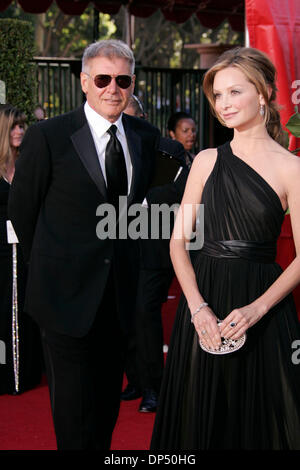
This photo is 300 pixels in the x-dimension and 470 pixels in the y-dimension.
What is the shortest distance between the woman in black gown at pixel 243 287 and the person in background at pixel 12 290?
8.80 feet

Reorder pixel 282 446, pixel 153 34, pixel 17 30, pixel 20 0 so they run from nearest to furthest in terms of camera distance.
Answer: pixel 282 446 → pixel 17 30 → pixel 20 0 → pixel 153 34

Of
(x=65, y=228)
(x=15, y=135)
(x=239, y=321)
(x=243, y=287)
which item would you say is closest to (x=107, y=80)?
(x=65, y=228)

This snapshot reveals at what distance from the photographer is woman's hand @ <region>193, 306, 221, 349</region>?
295 cm

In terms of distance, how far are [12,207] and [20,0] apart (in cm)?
728

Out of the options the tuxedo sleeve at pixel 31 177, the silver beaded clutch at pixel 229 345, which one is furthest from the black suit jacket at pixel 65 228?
the silver beaded clutch at pixel 229 345

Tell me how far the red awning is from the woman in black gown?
6.96 meters

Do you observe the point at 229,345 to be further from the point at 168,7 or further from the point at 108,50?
the point at 168,7

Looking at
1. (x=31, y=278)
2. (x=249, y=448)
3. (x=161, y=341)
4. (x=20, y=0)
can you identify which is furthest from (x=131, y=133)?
(x=20, y=0)

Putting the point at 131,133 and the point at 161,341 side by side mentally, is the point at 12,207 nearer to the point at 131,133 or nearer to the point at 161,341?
the point at 131,133

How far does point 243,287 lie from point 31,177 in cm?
99

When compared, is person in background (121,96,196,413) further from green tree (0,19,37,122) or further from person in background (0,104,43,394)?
green tree (0,19,37,122)

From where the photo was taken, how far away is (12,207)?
3.36 m

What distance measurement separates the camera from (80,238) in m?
3.18

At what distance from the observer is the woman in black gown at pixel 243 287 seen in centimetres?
303
